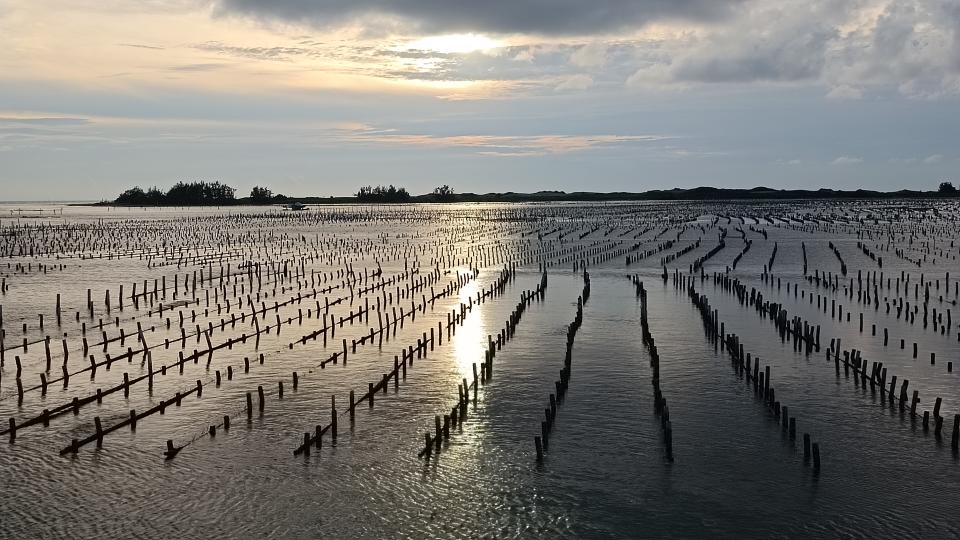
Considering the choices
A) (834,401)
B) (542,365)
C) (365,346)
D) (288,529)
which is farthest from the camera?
(365,346)

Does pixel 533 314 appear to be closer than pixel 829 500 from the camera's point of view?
No

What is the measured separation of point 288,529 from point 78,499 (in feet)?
16.6

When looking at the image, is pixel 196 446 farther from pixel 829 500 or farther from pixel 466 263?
pixel 466 263

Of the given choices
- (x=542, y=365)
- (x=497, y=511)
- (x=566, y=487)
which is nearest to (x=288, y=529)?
(x=497, y=511)

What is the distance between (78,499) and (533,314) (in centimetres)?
2769

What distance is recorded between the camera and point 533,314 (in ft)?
144

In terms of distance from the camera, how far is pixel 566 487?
19766mm

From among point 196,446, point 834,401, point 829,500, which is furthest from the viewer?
point 834,401

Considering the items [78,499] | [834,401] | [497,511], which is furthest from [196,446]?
[834,401]

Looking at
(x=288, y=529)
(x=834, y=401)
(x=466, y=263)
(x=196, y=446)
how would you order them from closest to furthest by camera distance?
(x=288, y=529), (x=196, y=446), (x=834, y=401), (x=466, y=263)

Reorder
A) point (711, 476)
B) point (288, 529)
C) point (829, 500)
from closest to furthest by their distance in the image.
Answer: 1. point (288, 529)
2. point (829, 500)
3. point (711, 476)

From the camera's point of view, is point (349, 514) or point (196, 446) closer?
point (349, 514)

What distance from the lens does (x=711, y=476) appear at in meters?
20.4

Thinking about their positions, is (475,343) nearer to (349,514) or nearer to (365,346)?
(365,346)
